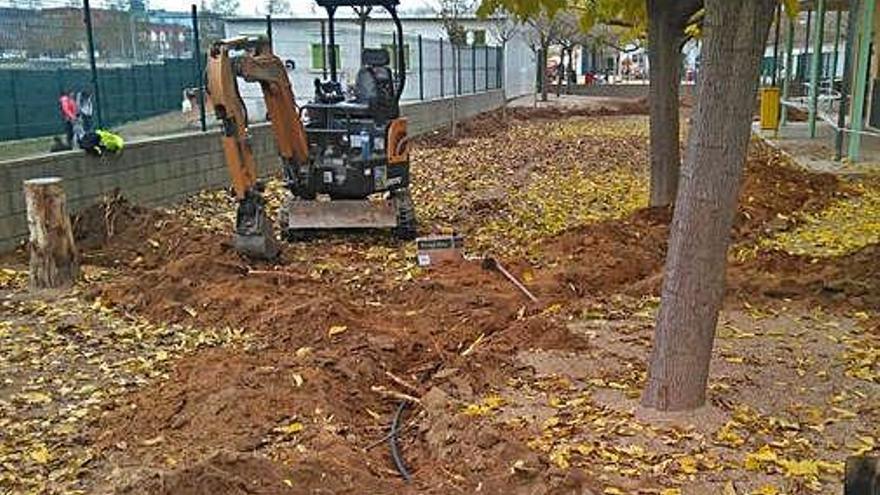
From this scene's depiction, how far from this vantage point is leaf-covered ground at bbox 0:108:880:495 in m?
4.32

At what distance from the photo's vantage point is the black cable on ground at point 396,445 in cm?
454

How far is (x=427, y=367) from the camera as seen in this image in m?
6.11

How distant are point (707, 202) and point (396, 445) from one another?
81.9 inches

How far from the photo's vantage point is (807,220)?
10.5m

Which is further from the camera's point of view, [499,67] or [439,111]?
[499,67]

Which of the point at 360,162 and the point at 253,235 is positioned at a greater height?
the point at 360,162

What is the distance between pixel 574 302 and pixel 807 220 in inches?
180

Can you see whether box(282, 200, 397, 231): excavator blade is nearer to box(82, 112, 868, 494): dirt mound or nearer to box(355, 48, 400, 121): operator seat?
box(82, 112, 868, 494): dirt mound

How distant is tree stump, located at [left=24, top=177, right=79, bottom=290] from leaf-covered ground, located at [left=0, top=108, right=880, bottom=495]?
0.76ft

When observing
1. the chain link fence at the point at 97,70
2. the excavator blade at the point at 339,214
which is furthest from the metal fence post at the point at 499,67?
the excavator blade at the point at 339,214

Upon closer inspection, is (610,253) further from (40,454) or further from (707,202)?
(40,454)

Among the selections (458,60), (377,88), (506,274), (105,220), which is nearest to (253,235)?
(105,220)

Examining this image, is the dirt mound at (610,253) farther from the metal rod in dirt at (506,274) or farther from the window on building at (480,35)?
the window on building at (480,35)

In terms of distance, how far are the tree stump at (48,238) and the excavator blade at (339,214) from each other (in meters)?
2.74
